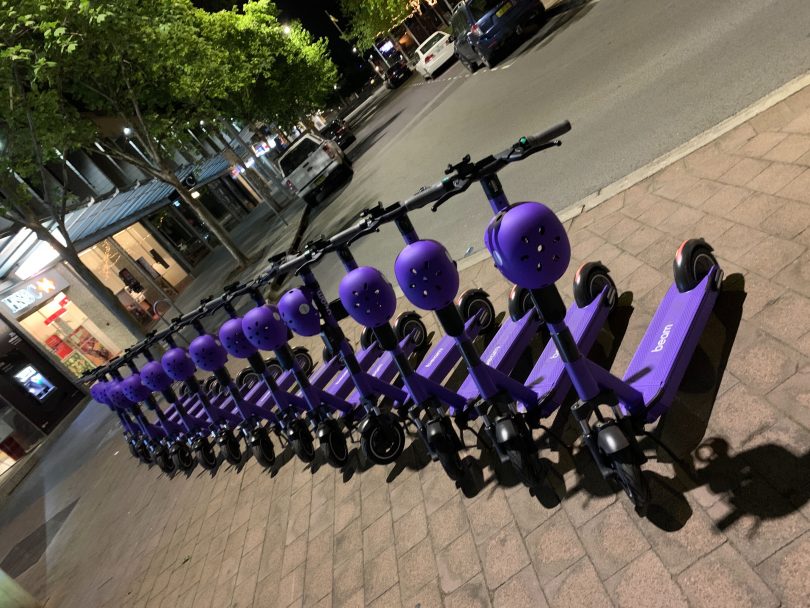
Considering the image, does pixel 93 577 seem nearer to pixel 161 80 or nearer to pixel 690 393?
pixel 690 393

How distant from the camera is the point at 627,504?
8.60 ft

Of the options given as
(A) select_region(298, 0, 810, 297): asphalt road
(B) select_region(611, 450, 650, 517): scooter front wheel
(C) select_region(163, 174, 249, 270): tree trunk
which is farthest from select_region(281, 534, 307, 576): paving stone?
(C) select_region(163, 174, 249, 270): tree trunk

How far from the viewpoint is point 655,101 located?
6805 millimetres

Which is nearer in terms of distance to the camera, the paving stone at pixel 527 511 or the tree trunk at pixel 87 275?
the paving stone at pixel 527 511

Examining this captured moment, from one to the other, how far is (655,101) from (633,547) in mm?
6098

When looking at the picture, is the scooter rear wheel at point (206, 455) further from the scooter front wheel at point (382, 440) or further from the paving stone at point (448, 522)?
the paving stone at point (448, 522)

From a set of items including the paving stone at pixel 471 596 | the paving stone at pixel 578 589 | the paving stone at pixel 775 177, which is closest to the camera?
the paving stone at pixel 578 589

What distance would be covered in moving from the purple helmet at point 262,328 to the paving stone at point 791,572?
3415mm

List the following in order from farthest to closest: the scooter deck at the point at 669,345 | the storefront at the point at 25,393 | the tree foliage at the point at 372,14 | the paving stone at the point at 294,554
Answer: the tree foliage at the point at 372,14
the storefront at the point at 25,393
the paving stone at the point at 294,554
the scooter deck at the point at 669,345

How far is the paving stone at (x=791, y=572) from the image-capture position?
6.18 feet

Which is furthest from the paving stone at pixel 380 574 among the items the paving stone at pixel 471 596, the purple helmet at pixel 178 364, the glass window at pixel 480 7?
the glass window at pixel 480 7

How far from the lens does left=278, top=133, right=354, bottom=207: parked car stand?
56.7 feet

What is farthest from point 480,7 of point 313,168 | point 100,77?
point 100,77

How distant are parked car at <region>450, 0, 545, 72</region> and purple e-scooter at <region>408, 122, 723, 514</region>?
1355cm
